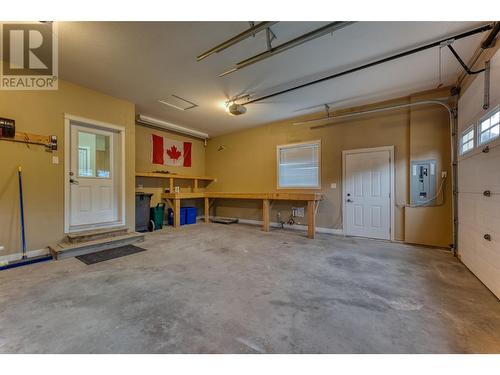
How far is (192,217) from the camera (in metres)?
6.39

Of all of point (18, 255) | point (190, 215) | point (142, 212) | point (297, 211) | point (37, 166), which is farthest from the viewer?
point (190, 215)

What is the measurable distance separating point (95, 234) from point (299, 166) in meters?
4.75

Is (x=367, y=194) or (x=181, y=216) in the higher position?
(x=367, y=194)

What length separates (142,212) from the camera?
5.20 metres

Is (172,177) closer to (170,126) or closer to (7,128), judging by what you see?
(170,126)

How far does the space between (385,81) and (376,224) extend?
2.79 metres

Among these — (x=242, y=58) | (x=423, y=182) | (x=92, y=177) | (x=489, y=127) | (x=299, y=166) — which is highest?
(x=242, y=58)

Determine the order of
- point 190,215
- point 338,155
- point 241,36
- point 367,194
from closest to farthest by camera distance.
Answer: point 241,36, point 367,194, point 338,155, point 190,215

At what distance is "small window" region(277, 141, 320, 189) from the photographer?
17.6ft

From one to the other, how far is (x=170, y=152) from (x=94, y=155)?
2.37 m

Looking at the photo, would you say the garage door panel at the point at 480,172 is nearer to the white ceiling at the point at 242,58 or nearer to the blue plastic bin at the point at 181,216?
the white ceiling at the point at 242,58

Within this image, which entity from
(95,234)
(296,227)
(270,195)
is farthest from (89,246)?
(296,227)

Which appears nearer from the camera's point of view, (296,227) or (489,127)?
(489,127)

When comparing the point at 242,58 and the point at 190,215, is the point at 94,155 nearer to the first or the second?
the point at 190,215
